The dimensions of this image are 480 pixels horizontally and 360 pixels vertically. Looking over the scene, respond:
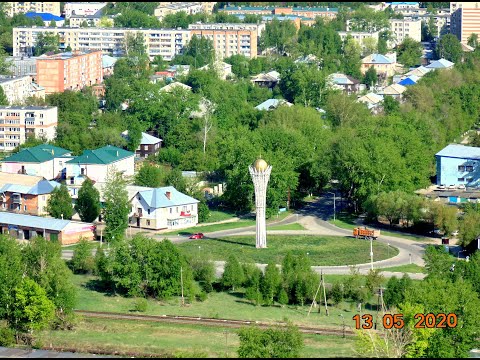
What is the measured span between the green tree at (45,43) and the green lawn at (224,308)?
179 ft

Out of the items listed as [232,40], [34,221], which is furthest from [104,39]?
[34,221]

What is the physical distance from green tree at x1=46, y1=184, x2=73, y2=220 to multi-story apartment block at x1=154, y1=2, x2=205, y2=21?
62511 millimetres

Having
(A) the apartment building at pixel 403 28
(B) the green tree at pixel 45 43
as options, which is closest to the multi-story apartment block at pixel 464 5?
(A) the apartment building at pixel 403 28

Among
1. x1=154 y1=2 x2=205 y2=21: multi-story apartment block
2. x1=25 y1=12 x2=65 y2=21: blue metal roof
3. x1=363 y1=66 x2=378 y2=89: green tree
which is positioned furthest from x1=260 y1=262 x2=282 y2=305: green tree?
x1=154 y1=2 x2=205 y2=21: multi-story apartment block

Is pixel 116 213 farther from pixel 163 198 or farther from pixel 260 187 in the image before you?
pixel 260 187

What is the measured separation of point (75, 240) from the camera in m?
45.2

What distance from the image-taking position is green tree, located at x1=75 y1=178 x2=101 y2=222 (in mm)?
46969

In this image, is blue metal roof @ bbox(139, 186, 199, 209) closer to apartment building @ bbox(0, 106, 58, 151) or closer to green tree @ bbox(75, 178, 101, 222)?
green tree @ bbox(75, 178, 101, 222)

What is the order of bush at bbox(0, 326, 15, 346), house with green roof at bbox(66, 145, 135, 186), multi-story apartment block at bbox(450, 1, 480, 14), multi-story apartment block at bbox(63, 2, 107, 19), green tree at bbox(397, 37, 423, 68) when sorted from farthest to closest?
multi-story apartment block at bbox(63, 2, 107, 19)
multi-story apartment block at bbox(450, 1, 480, 14)
green tree at bbox(397, 37, 423, 68)
house with green roof at bbox(66, 145, 135, 186)
bush at bbox(0, 326, 15, 346)

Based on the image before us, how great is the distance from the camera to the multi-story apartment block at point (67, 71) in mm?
75188

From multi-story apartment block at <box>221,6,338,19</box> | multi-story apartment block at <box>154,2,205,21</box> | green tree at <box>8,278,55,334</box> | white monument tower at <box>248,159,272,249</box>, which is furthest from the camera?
multi-story apartment block at <box>221,6,338,19</box>

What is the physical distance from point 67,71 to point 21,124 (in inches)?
629

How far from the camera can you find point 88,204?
47.0 metres

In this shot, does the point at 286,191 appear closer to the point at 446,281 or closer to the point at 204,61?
the point at 446,281
